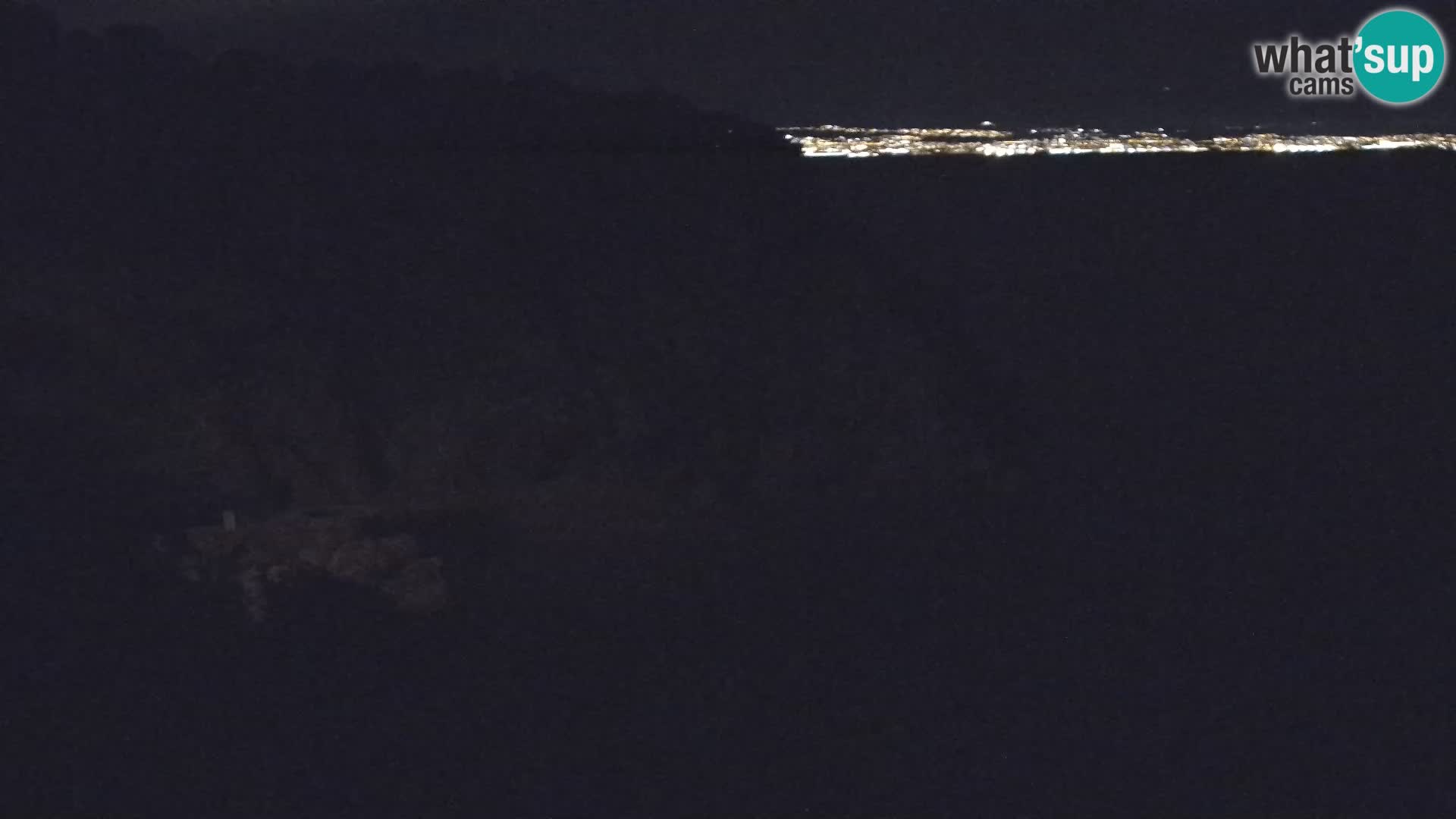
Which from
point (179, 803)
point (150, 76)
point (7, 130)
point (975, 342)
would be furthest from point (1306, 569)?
point (7, 130)

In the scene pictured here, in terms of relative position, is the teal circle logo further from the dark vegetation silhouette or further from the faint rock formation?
the faint rock formation

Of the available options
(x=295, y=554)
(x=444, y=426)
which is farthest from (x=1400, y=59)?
(x=295, y=554)

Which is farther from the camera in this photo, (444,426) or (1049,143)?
(1049,143)

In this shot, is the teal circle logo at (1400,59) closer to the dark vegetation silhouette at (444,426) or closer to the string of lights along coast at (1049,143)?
the string of lights along coast at (1049,143)

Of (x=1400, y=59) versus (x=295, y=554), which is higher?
(x=1400, y=59)

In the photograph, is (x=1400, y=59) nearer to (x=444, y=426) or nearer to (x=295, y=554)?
(x=444, y=426)

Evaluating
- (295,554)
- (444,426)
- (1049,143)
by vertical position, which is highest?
(1049,143)

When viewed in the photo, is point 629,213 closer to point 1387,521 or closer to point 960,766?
point 960,766
